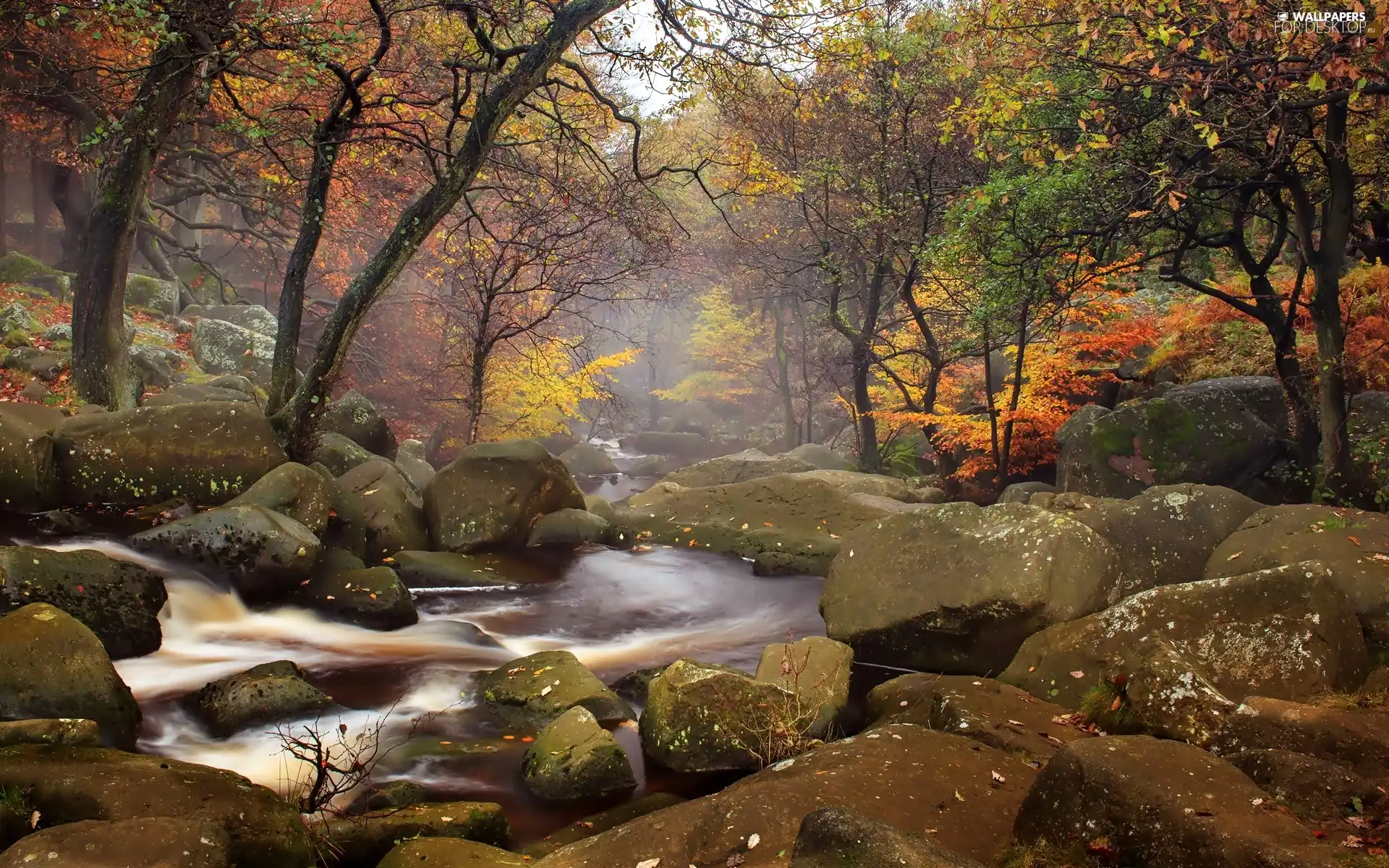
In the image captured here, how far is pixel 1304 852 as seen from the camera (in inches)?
123

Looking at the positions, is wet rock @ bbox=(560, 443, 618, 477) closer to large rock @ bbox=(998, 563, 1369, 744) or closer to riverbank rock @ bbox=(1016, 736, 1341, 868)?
large rock @ bbox=(998, 563, 1369, 744)

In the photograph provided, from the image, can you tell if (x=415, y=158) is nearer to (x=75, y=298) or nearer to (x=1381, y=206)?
(x=75, y=298)

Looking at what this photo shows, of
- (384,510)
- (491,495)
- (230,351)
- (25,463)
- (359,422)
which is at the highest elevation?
(230,351)

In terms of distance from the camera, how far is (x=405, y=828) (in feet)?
17.3

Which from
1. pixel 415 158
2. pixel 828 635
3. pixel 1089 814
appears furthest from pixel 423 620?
pixel 415 158

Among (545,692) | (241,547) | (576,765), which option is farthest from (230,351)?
(576,765)

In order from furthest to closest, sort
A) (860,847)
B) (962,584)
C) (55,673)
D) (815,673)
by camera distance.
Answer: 1. (962,584)
2. (815,673)
3. (55,673)
4. (860,847)

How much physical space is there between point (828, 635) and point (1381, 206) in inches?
334

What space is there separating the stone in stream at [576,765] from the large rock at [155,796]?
1991 millimetres

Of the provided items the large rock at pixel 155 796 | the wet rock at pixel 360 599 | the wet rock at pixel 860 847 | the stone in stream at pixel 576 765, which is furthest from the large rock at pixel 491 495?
the wet rock at pixel 860 847

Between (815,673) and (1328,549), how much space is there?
14.9 ft

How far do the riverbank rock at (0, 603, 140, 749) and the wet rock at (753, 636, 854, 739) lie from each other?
16.3 feet

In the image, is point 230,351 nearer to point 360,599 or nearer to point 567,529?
point 567,529

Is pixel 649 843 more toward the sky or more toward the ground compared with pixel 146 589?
more toward the ground
